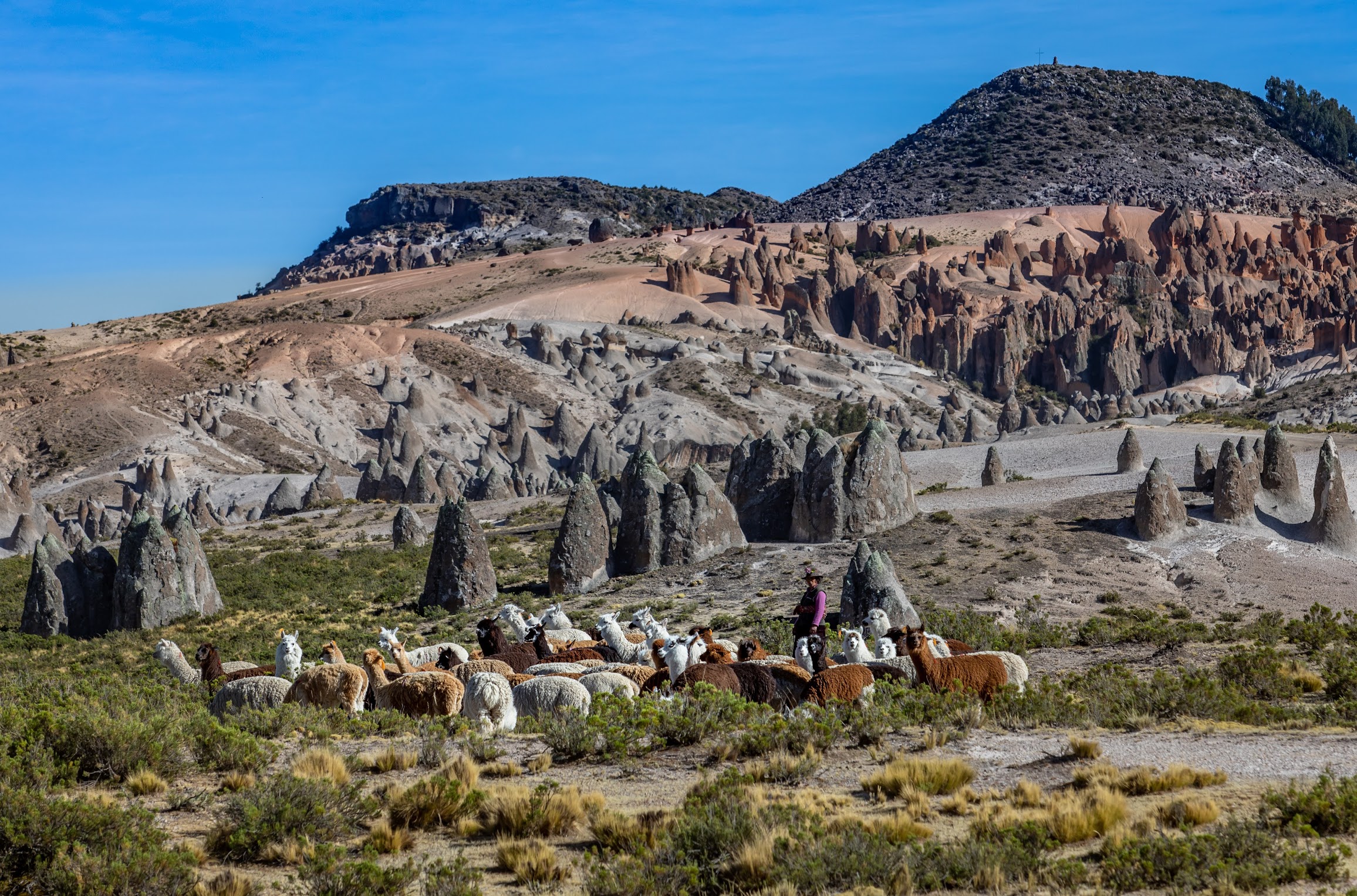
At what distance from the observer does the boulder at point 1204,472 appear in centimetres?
3675

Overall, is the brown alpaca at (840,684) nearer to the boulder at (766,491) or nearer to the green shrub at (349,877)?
the green shrub at (349,877)

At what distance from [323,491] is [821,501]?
33282 millimetres

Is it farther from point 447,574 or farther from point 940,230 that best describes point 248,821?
point 940,230

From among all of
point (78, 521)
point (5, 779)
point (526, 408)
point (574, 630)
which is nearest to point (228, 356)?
point (526, 408)

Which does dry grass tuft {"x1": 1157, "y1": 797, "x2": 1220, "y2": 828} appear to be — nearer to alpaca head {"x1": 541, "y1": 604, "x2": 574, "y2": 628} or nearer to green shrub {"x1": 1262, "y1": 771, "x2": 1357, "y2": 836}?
green shrub {"x1": 1262, "y1": 771, "x2": 1357, "y2": 836}

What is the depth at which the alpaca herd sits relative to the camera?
1456 centimetres

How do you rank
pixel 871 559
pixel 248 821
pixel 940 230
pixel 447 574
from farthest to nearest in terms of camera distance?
pixel 940 230 → pixel 447 574 → pixel 871 559 → pixel 248 821

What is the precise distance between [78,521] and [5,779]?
55.2m

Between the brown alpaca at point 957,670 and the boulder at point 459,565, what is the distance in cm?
1604

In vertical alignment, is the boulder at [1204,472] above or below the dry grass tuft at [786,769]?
above

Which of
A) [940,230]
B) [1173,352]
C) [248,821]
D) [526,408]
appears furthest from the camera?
[940,230]

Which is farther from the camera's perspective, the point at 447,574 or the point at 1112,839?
the point at 447,574

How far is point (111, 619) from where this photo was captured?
106 ft

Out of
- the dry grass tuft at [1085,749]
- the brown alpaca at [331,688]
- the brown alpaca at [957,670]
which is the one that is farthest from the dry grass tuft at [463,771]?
the brown alpaca at [957,670]
